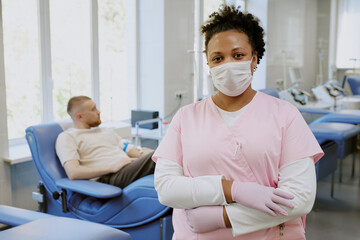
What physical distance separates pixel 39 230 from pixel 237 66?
932 millimetres

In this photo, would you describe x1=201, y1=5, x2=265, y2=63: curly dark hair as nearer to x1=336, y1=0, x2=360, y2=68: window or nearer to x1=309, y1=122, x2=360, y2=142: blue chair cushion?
x1=309, y1=122, x2=360, y2=142: blue chair cushion

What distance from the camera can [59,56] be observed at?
11.6 feet

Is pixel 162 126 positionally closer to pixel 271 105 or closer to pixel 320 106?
pixel 271 105

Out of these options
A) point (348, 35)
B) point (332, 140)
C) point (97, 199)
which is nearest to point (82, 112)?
point (97, 199)

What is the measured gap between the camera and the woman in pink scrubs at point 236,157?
1.14m

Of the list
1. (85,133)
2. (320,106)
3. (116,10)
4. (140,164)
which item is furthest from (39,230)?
(320,106)

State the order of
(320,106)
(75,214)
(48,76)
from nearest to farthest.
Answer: (75,214) → (48,76) → (320,106)

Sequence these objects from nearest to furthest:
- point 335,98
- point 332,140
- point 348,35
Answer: point 332,140, point 335,98, point 348,35

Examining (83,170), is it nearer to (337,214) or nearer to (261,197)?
(261,197)

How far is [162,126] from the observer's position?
3.71m

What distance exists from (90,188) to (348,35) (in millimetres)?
7715

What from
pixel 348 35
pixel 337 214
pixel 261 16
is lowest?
pixel 337 214

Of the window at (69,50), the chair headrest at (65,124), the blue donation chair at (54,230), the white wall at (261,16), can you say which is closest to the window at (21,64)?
the window at (69,50)

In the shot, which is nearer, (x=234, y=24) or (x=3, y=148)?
(x=234, y=24)
